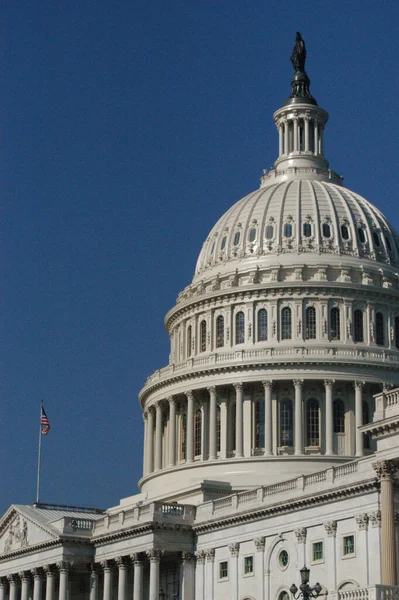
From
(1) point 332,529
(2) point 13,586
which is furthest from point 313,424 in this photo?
(2) point 13,586

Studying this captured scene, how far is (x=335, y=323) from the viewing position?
121688 millimetres

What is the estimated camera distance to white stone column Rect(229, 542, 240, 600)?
96.4 metres

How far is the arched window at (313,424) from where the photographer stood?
11631 centimetres

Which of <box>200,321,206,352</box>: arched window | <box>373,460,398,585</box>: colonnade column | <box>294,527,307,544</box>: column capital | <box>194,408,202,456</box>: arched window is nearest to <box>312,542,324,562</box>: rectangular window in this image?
<box>294,527,307,544</box>: column capital

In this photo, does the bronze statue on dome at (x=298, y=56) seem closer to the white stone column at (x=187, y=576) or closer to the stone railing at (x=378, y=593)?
the white stone column at (x=187, y=576)

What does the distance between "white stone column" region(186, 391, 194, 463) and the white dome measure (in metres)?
14.2

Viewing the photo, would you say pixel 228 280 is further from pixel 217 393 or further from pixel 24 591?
pixel 24 591

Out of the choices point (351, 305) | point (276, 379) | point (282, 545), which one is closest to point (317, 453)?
point (276, 379)

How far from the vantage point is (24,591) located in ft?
383

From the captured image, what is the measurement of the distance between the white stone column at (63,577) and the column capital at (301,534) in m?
27.0

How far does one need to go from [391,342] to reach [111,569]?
115 ft

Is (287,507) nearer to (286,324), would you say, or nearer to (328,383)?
(328,383)

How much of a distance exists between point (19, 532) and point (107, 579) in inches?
619

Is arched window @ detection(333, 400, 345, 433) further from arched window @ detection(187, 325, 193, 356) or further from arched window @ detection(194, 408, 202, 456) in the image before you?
arched window @ detection(187, 325, 193, 356)
